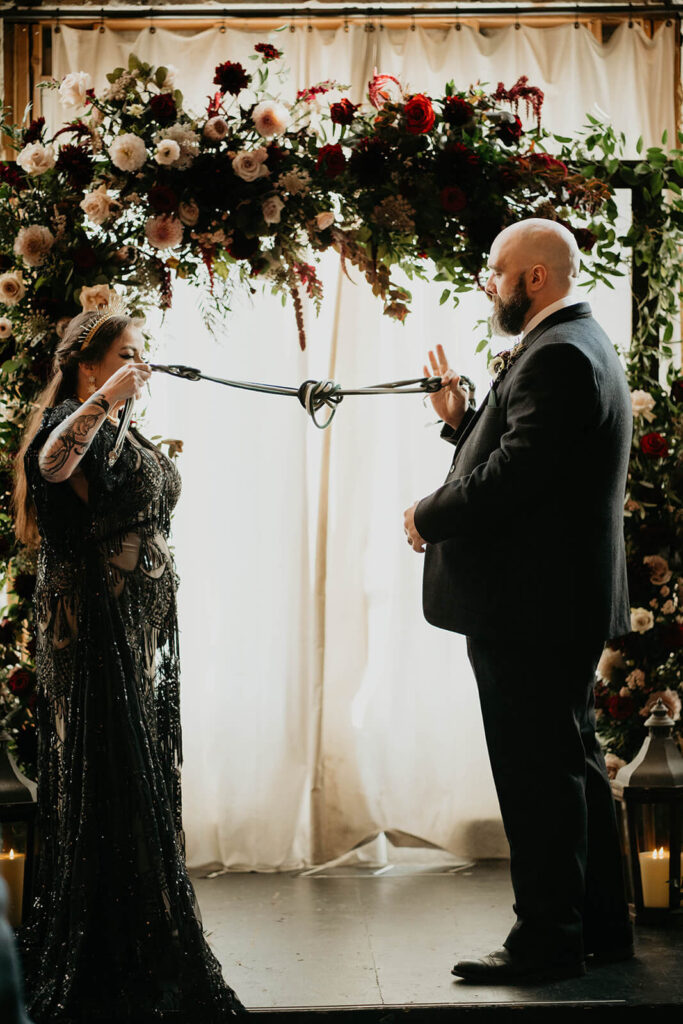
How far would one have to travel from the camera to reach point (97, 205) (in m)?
3.06

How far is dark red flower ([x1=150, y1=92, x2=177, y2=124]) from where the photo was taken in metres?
3.08

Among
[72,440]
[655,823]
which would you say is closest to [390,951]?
[655,823]

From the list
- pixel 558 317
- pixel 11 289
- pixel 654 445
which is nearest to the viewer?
pixel 558 317

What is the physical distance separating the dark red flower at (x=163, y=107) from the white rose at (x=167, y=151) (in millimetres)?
98

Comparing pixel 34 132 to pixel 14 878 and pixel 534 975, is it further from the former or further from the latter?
pixel 534 975

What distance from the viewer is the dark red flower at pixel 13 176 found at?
3.20m

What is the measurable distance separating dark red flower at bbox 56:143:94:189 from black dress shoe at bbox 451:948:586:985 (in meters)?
2.29

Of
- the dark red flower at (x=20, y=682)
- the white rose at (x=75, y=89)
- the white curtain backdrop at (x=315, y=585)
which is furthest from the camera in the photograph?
the white curtain backdrop at (x=315, y=585)

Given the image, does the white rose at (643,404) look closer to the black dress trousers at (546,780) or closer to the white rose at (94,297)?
the black dress trousers at (546,780)

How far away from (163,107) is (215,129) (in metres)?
0.15

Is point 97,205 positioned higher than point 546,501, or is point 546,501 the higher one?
point 97,205

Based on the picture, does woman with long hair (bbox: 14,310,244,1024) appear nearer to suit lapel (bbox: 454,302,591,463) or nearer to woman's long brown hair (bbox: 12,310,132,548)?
woman's long brown hair (bbox: 12,310,132,548)

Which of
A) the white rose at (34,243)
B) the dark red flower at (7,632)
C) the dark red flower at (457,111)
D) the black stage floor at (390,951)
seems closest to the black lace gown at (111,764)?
the black stage floor at (390,951)

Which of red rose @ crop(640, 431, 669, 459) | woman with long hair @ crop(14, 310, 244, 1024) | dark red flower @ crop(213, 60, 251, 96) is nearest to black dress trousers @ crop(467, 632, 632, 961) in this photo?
woman with long hair @ crop(14, 310, 244, 1024)
